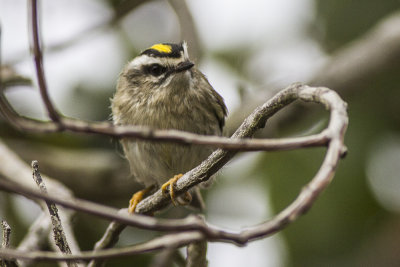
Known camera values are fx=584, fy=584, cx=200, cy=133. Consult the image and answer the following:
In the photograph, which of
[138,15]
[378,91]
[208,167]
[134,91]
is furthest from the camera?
[138,15]

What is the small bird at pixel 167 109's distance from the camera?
4477 millimetres

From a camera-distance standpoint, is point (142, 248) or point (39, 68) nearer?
point (142, 248)

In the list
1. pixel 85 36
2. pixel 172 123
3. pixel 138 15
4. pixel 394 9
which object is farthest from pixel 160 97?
pixel 394 9

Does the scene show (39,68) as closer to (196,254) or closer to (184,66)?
(196,254)

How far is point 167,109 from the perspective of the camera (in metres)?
4.47

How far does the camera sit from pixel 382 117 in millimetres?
5875

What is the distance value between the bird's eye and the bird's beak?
0.62 ft

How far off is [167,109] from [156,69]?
43 cm

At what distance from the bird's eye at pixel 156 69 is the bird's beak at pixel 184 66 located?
0.19 m

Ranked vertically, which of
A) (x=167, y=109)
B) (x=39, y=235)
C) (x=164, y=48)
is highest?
(x=164, y=48)

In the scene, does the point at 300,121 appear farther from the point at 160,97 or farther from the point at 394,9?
the point at 160,97

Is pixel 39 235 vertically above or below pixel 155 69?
below

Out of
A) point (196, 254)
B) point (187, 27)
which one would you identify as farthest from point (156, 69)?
point (196, 254)

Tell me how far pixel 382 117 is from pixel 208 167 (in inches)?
146
